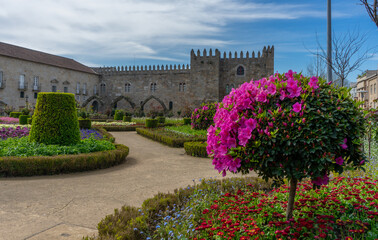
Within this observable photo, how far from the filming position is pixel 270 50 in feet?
106

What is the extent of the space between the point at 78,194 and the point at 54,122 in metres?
3.31

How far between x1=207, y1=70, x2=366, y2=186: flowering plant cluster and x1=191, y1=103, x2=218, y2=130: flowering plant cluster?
9476 mm

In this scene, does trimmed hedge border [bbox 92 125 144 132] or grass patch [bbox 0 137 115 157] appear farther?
trimmed hedge border [bbox 92 125 144 132]

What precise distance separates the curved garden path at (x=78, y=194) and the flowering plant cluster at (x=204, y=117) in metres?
5.15

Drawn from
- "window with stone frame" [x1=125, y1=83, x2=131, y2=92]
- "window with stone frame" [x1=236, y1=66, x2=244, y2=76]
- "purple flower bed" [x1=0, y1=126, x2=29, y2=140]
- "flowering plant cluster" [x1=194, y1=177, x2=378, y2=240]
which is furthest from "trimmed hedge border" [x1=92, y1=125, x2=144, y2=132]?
"window with stone frame" [x1=125, y1=83, x2=131, y2=92]

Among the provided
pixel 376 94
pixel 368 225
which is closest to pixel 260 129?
pixel 368 225

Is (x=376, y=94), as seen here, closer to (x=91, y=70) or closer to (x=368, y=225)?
(x=368, y=225)

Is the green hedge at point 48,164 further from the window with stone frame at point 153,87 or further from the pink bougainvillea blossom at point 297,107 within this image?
the window with stone frame at point 153,87

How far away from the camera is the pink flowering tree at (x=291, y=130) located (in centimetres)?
231

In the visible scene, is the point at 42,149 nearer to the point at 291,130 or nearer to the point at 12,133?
the point at 12,133

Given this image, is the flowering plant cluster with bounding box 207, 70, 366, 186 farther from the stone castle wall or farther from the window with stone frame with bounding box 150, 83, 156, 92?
the window with stone frame with bounding box 150, 83, 156, 92

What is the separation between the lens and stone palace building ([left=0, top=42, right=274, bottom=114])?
2902cm

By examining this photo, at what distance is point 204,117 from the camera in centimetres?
1230

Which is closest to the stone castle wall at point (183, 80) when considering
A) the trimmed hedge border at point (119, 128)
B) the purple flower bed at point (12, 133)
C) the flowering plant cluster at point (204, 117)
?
the trimmed hedge border at point (119, 128)
